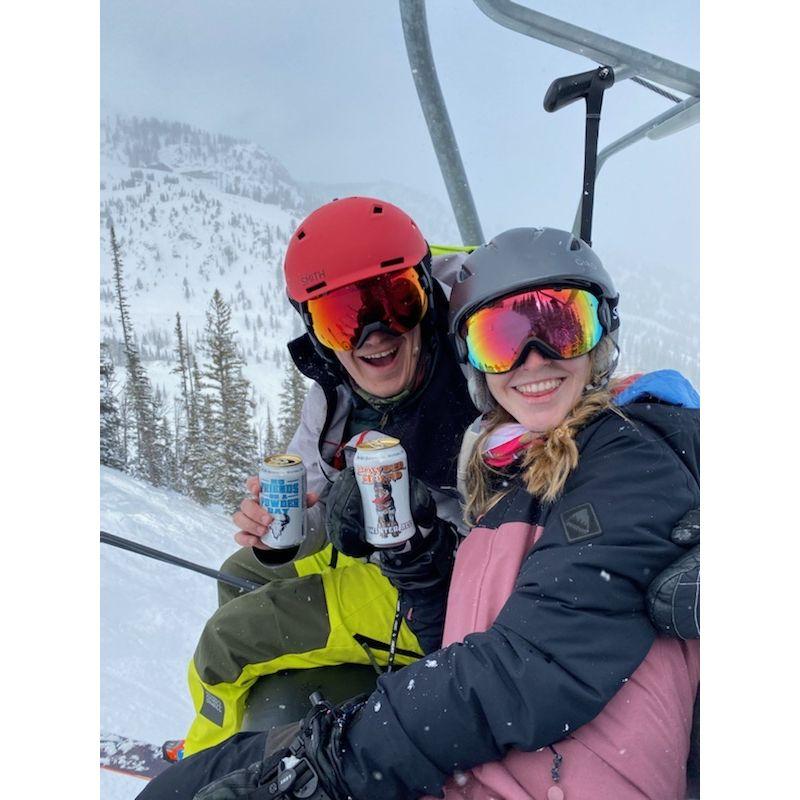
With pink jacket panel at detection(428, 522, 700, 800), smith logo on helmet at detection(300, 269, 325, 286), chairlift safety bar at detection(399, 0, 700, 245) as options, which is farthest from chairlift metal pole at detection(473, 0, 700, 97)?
pink jacket panel at detection(428, 522, 700, 800)

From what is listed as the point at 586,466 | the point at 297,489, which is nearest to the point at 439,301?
the point at 297,489

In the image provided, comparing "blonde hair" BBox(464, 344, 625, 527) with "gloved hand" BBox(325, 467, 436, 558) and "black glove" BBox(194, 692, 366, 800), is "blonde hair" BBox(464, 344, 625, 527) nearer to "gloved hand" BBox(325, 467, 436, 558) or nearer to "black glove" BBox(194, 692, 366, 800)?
"gloved hand" BBox(325, 467, 436, 558)

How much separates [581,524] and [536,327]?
0.56 meters

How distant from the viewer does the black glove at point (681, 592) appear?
1.33m

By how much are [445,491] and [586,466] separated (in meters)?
0.81

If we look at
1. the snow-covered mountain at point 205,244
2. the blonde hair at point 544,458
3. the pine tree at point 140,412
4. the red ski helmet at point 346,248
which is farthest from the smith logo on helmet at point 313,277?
the snow-covered mountain at point 205,244

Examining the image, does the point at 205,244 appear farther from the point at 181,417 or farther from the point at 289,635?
the point at 289,635

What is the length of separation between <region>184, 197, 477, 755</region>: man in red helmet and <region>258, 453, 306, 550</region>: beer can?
2.4 inches

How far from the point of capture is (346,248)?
234 cm

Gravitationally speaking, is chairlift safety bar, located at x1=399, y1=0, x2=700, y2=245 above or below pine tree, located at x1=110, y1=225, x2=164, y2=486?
above

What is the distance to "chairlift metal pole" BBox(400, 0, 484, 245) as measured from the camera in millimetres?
2807

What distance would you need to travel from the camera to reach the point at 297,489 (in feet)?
7.26

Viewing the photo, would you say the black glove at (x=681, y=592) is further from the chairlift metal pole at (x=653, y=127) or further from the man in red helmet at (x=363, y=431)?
the chairlift metal pole at (x=653, y=127)

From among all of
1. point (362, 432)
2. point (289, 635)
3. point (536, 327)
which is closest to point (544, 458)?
point (536, 327)
